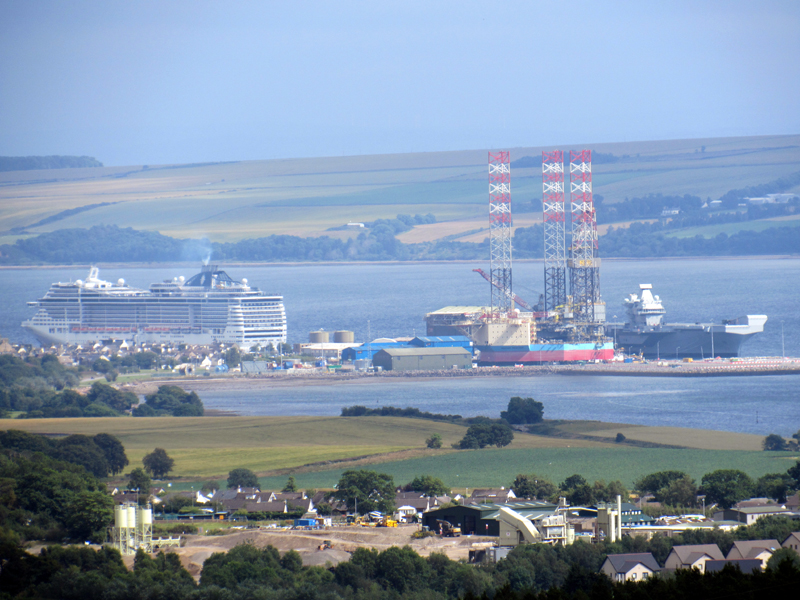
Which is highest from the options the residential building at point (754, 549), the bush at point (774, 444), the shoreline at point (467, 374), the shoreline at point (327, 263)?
the shoreline at point (327, 263)

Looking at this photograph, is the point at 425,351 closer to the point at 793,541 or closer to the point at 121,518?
the point at 121,518

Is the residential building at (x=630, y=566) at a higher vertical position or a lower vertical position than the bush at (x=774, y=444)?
lower

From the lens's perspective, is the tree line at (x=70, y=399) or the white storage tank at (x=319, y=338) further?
the white storage tank at (x=319, y=338)

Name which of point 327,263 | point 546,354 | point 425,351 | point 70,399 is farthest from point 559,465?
point 327,263

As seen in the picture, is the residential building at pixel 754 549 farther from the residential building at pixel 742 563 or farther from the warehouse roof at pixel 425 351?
the warehouse roof at pixel 425 351

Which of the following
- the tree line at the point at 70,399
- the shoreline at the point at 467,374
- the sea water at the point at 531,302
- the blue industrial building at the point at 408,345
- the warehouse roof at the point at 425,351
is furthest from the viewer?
the blue industrial building at the point at 408,345

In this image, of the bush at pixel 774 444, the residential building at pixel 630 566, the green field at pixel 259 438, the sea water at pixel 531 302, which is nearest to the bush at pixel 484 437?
the green field at pixel 259 438

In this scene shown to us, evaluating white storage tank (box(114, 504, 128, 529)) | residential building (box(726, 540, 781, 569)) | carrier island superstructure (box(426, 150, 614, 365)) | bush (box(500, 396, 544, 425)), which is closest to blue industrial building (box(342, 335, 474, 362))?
carrier island superstructure (box(426, 150, 614, 365))
